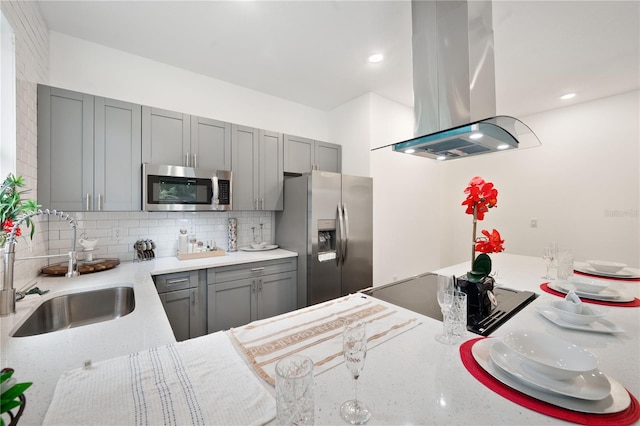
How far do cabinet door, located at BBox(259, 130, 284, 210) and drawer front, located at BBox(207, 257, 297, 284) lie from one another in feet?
2.23

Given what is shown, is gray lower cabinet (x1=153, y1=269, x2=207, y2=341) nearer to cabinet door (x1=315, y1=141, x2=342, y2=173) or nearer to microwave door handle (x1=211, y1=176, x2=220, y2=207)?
microwave door handle (x1=211, y1=176, x2=220, y2=207)

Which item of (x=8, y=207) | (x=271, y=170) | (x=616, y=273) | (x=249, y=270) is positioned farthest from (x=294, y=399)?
(x=271, y=170)

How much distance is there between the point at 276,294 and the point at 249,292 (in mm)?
309

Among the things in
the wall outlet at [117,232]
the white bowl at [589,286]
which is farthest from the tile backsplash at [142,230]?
the white bowl at [589,286]

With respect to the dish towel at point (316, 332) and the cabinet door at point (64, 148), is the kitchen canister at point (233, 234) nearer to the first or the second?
the cabinet door at point (64, 148)

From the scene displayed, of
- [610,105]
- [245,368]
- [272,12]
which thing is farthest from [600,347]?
[610,105]

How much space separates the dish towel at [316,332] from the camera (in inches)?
33.6

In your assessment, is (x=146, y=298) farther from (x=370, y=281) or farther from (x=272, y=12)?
(x=370, y=281)

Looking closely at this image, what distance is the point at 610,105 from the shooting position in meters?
3.32

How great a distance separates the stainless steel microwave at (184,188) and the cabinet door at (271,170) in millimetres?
427

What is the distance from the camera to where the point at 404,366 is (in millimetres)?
820

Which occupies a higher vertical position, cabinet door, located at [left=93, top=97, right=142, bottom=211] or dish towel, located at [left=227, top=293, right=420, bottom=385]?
cabinet door, located at [left=93, top=97, right=142, bottom=211]

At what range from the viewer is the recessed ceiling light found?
8.35ft

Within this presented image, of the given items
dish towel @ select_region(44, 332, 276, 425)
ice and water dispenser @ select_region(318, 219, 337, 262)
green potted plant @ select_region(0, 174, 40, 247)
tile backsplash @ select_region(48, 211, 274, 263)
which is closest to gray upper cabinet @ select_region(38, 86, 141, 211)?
tile backsplash @ select_region(48, 211, 274, 263)
